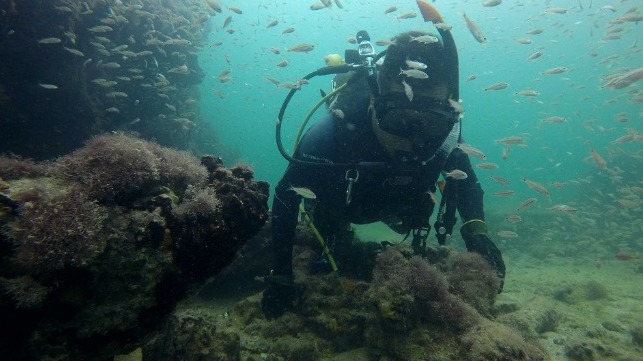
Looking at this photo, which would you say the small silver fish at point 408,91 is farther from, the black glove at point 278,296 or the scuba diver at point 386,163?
the black glove at point 278,296

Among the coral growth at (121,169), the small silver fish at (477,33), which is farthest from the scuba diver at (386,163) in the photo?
the small silver fish at (477,33)

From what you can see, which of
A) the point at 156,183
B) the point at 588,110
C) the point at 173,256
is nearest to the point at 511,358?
the point at 173,256

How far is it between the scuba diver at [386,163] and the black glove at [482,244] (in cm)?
1

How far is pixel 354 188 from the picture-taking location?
4832 mm

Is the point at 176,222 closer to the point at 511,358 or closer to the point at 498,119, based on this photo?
the point at 511,358

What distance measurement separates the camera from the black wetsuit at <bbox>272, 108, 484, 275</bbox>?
4.73m

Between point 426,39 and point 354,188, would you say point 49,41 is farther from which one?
point 426,39

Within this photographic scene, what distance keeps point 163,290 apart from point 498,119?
215 meters

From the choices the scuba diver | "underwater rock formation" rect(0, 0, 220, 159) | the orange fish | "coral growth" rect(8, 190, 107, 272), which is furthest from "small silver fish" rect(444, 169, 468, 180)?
"underwater rock formation" rect(0, 0, 220, 159)

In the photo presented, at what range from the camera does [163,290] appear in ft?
9.15

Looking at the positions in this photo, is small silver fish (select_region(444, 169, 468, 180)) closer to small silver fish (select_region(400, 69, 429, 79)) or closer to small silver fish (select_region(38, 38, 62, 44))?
small silver fish (select_region(400, 69, 429, 79))

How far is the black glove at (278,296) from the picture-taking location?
4566mm

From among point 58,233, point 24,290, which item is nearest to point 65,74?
point 58,233

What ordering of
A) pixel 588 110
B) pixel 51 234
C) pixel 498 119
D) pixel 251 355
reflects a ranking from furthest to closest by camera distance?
pixel 498 119, pixel 588 110, pixel 251 355, pixel 51 234
